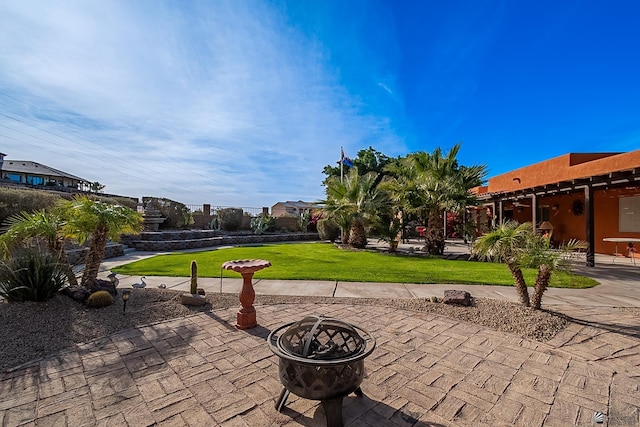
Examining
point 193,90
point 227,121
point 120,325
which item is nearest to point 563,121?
point 227,121

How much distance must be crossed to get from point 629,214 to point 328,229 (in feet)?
45.3

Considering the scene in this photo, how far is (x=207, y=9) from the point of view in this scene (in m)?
7.08

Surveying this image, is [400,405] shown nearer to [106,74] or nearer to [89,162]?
[106,74]

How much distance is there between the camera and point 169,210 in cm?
1769

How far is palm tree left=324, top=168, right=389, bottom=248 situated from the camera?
14.6 meters

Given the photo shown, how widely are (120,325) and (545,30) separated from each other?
45.2ft

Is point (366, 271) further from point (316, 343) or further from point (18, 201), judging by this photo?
point (18, 201)

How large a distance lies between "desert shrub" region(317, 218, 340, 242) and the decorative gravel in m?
12.8

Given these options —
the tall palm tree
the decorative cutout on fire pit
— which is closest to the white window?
the tall palm tree

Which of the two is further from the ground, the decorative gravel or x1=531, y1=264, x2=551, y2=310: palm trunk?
x1=531, y1=264, x2=551, y2=310: palm trunk

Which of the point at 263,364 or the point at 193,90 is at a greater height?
the point at 193,90

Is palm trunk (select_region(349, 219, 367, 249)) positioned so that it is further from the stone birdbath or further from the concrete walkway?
the stone birdbath

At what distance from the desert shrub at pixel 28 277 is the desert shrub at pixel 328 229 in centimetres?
1438

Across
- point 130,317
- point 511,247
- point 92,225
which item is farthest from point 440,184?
point 92,225
